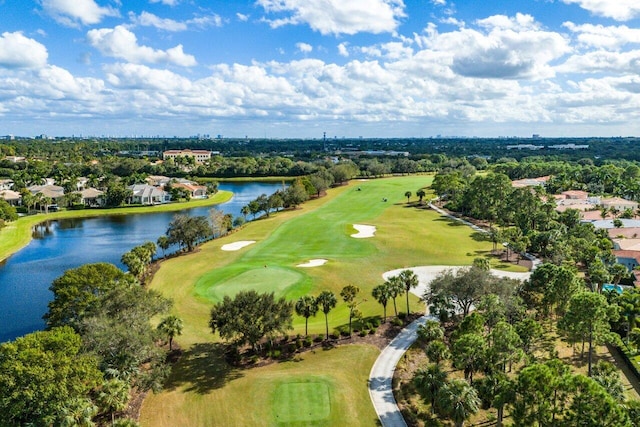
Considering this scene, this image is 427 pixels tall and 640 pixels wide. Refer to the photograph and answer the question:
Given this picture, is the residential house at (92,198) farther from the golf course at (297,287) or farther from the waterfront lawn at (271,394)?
the waterfront lawn at (271,394)

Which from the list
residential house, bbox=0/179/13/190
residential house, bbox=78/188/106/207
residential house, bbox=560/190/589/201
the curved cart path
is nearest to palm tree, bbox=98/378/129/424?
the curved cart path

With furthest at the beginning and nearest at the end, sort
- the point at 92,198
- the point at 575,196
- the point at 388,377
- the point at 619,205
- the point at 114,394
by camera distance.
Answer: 1. the point at 92,198
2. the point at 575,196
3. the point at 619,205
4. the point at 388,377
5. the point at 114,394

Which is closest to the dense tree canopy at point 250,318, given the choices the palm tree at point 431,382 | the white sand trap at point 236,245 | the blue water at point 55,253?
the palm tree at point 431,382

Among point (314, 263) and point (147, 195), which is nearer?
point (314, 263)

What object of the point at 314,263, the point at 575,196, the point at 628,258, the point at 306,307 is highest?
the point at 575,196

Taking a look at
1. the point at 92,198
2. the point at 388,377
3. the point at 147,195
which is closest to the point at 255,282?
the point at 388,377

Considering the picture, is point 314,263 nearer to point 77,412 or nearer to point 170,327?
point 170,327

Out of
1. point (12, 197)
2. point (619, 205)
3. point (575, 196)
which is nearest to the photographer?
point (619, 205)
